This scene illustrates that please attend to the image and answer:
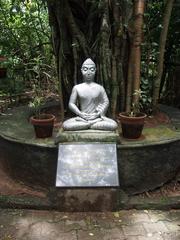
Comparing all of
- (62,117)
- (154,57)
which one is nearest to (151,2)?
(154,57)

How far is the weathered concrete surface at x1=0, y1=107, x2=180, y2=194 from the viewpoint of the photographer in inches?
168

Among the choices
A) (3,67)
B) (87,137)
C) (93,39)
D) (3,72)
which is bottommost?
(87,137)

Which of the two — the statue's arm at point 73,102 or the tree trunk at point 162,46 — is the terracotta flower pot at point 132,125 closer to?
the statue's arm at point 73,102

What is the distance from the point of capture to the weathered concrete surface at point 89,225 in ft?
11.4

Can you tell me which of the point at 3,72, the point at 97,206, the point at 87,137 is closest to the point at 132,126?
the point at 87,137

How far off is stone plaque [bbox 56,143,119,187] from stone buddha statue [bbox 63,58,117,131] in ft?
0.79

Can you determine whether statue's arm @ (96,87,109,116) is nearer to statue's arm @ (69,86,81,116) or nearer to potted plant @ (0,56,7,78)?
statue's arm @ (69,86,81,116)

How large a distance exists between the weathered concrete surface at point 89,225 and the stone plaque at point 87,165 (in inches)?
13.4

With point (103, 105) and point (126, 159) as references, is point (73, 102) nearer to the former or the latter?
point (103, 105)

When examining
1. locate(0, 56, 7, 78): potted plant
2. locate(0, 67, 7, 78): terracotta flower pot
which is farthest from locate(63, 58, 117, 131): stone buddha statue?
locate(0, 67, 7, 78): terracotta flower pot

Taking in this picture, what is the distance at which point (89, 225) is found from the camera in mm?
3680

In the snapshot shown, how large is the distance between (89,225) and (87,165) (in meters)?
Result: 0.64

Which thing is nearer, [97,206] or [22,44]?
[97,206]

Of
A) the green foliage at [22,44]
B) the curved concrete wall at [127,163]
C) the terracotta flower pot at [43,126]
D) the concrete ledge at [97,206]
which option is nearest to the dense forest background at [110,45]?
the terracotta flower pot at [43,126]
